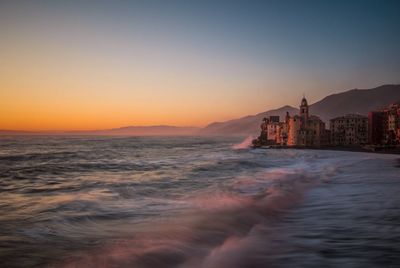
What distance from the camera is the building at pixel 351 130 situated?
273ft

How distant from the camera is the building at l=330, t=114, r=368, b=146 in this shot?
273 ft

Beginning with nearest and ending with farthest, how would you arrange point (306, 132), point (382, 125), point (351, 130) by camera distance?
point (382, 125) < point (351, 130) < point (306, 132)

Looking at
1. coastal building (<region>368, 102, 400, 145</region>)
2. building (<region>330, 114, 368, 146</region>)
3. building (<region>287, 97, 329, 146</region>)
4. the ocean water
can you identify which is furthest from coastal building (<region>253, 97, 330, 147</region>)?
the ocean water

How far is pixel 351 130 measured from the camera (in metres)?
84.1

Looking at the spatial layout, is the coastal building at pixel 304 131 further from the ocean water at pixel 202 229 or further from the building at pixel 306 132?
the ocean water at pixel 202 229

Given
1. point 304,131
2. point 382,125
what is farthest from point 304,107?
point 382,125

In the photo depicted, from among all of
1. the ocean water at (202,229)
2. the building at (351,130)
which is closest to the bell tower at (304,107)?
the building at (351,130)

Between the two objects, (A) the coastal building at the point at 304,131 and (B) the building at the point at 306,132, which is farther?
(A) the coastal building at the point at 304,131

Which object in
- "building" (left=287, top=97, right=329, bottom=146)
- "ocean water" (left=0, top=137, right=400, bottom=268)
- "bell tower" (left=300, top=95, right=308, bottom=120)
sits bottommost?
"ocean water" (left=0, top=137, right=400, bottom=268)

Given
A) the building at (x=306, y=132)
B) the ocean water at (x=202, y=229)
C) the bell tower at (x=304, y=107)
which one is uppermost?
the bell tower at (x=304, y=107)

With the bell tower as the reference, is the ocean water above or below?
below

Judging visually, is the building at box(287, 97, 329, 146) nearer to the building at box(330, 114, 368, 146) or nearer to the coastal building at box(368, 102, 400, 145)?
the building at box(330, 114, 368, 146)

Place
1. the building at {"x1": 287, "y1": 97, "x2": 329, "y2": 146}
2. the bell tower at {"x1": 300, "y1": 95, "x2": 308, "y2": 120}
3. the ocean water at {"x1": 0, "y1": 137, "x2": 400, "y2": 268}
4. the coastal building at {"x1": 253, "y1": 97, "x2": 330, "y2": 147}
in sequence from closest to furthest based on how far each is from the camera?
the ocean water at {"x1": 0, "y1": 137, "x2": 400, "y2": 268} < the building at {"x1": 287, "y1": 97, "x2": 329, "y2": 146} < the coastal building at {"x1": 253, "y1": 97, "x2": 330, "y2": 147} < the bell tower at {"x1": 300, "y1": 95, "x2": 308, "y2": 120}

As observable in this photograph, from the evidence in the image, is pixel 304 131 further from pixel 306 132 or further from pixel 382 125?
pixel 382 125
